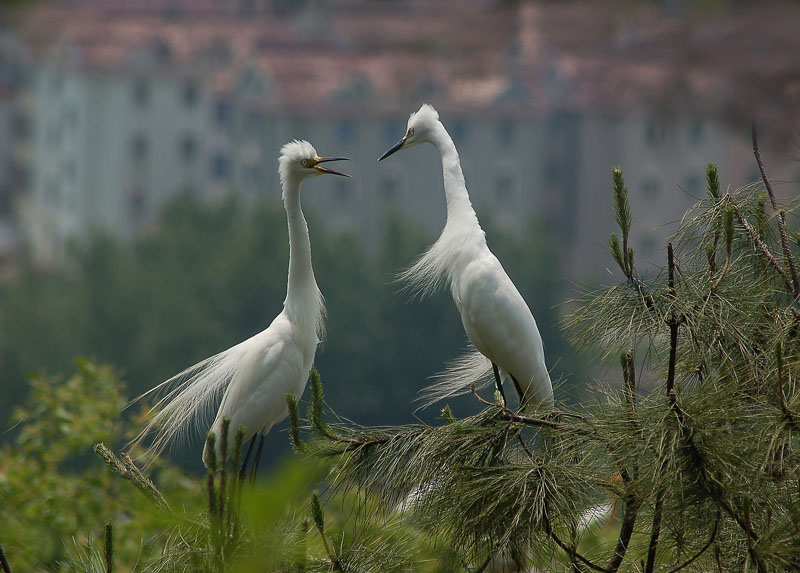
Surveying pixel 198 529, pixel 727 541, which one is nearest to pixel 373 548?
pixel 198 529

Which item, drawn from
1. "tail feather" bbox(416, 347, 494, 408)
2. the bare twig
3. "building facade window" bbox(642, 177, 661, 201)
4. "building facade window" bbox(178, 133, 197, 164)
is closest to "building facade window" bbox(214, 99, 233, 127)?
"building facade window" bbox(178, 133, 197, 164)

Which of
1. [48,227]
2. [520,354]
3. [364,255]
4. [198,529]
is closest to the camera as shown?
[198,529]

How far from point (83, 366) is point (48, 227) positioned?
4200 centimetres

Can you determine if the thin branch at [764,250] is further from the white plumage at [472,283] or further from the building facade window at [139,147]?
the building facade window at [139,147]

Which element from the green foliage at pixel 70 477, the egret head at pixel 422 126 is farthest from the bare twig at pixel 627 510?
the green foliage at pixel 70 477

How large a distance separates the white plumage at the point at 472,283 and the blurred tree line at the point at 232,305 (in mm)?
27559

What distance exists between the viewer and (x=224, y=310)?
1367 inches

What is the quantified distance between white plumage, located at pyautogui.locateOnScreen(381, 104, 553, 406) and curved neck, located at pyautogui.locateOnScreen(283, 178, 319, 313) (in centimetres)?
24

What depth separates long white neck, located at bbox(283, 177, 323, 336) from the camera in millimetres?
2686

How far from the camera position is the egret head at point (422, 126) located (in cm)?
269

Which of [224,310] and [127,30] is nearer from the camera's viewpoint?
[224,310]

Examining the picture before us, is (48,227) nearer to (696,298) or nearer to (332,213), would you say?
(332,213)

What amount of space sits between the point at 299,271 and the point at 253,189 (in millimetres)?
40724

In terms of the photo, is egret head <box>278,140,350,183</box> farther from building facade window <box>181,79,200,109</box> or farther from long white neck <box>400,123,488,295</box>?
building facade window <box>181,79,200,109</box>
